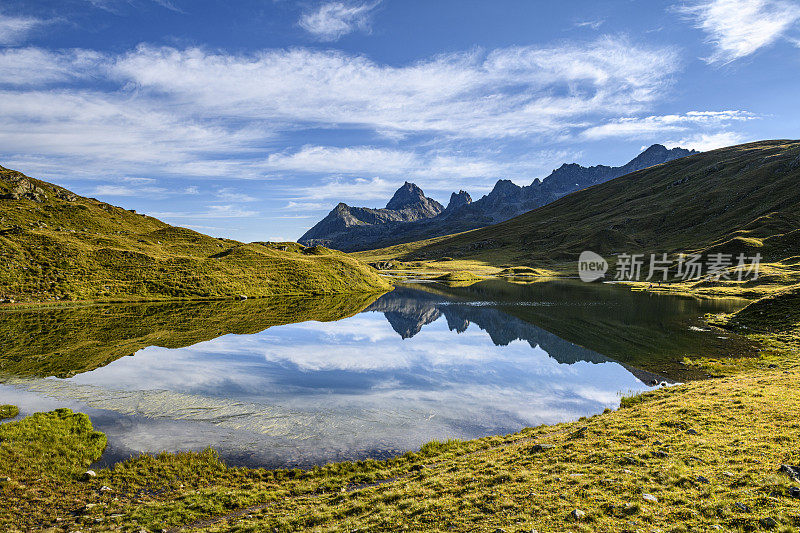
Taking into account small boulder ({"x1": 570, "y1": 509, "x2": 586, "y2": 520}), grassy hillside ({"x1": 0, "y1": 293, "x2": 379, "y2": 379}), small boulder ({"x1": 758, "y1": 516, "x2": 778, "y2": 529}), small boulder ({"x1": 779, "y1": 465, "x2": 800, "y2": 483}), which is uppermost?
small boulder ({"x1": 779, "y1": 465, "x2": 800, "y2": 483})

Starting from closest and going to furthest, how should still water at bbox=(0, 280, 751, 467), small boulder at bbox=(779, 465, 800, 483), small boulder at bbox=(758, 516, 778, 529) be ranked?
small boulder at bbox=(758, 516, 778, 529) < small boulder at bbox=(779, 465, 800, 483) < still water at bbox=(0, 280, 751, 467)

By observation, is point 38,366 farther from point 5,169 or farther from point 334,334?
point 5,169

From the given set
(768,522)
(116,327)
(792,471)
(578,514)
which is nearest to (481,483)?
(578,514)

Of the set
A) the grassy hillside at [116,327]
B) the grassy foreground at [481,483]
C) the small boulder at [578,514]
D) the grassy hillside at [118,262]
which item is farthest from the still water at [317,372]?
the small boulder at [578,514]

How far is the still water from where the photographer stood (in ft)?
80.7

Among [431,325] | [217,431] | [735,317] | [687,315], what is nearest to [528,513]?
[217,431]

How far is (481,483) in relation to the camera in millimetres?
15453

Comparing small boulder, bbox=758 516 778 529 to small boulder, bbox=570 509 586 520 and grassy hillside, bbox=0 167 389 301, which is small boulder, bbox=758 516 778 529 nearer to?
small boulder, bbox=570 509 586 520

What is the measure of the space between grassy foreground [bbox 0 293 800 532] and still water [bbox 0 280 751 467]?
2567mm

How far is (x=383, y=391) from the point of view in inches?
1307

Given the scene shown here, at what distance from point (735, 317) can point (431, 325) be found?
49794 mm

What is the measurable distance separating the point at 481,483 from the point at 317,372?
2662 centimetres

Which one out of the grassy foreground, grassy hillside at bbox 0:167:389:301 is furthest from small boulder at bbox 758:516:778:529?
grassy hillside at bbox 0:167:389:301

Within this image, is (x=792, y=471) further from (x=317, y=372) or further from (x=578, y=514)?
(x=317, y=372)
